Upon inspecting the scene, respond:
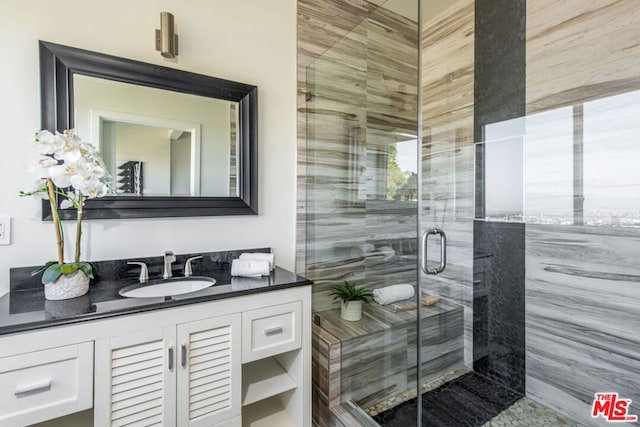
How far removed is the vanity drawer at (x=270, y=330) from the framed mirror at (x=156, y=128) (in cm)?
64

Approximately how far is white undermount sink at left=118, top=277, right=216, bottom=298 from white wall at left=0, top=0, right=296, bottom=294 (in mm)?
177

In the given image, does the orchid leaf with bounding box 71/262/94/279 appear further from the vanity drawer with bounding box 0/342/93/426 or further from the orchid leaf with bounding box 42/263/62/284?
the vanity drawer with bounding box 0/342/93/426

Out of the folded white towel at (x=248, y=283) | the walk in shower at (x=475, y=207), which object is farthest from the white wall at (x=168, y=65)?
the folded white towel at (x=248, y=283)

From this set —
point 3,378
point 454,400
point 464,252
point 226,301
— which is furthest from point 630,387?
point 3,378

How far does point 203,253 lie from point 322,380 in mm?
933

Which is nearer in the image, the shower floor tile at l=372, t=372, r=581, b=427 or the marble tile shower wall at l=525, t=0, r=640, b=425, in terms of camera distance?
the marble tile shower wall at l=525, t=0, r=640, b=425

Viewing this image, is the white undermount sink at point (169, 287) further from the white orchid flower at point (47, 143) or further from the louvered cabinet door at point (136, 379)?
the white orchid flower at point (47, 143)

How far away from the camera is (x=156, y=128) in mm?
1552

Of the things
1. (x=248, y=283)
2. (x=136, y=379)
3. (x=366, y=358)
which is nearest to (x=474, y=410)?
(x=366, y=358)

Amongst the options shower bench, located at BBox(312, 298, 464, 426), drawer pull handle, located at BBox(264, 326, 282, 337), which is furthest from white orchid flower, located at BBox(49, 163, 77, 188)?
shower bench, located at BBox(312, 298, 464, 426)

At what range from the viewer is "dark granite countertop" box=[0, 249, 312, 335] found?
972mm

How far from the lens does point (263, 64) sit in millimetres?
1854

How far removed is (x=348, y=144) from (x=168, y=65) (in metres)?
1.11

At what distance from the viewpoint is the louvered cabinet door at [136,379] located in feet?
3.37
